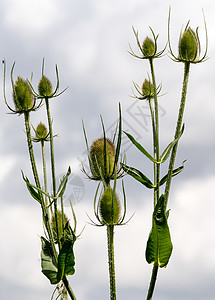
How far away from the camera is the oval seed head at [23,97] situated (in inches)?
124

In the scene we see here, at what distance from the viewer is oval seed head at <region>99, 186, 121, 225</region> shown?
2.59 metres

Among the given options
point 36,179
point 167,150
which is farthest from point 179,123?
point 36,179

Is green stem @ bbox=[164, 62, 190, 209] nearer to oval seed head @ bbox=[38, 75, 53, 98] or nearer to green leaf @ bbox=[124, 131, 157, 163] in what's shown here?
green leaf @ bbox=[124, 131, 157, 163]

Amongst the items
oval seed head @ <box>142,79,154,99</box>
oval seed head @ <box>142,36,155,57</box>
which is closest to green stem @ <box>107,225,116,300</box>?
oval seed head @ <box>142,36,155,57</box>

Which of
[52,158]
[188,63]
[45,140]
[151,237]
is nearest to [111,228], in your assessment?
[151,237]

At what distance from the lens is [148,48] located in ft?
10.1

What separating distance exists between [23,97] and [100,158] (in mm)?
745

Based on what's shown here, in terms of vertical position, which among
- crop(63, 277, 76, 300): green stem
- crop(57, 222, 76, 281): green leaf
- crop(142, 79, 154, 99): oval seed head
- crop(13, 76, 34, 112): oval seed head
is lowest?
crop(63, 277, 76, 300): green stem

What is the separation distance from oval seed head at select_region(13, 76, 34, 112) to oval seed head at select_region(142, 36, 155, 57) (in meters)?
0.81

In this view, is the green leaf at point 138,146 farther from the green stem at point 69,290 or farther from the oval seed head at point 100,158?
the green stem at point 69,290

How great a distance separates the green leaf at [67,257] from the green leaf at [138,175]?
46cm

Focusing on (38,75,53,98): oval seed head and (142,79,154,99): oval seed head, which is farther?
(142,79,154,99): oval seed head

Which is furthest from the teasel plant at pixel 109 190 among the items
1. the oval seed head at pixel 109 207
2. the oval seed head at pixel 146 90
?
the oval seed head at pixel 146 90

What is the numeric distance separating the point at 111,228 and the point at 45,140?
1.78 metres
